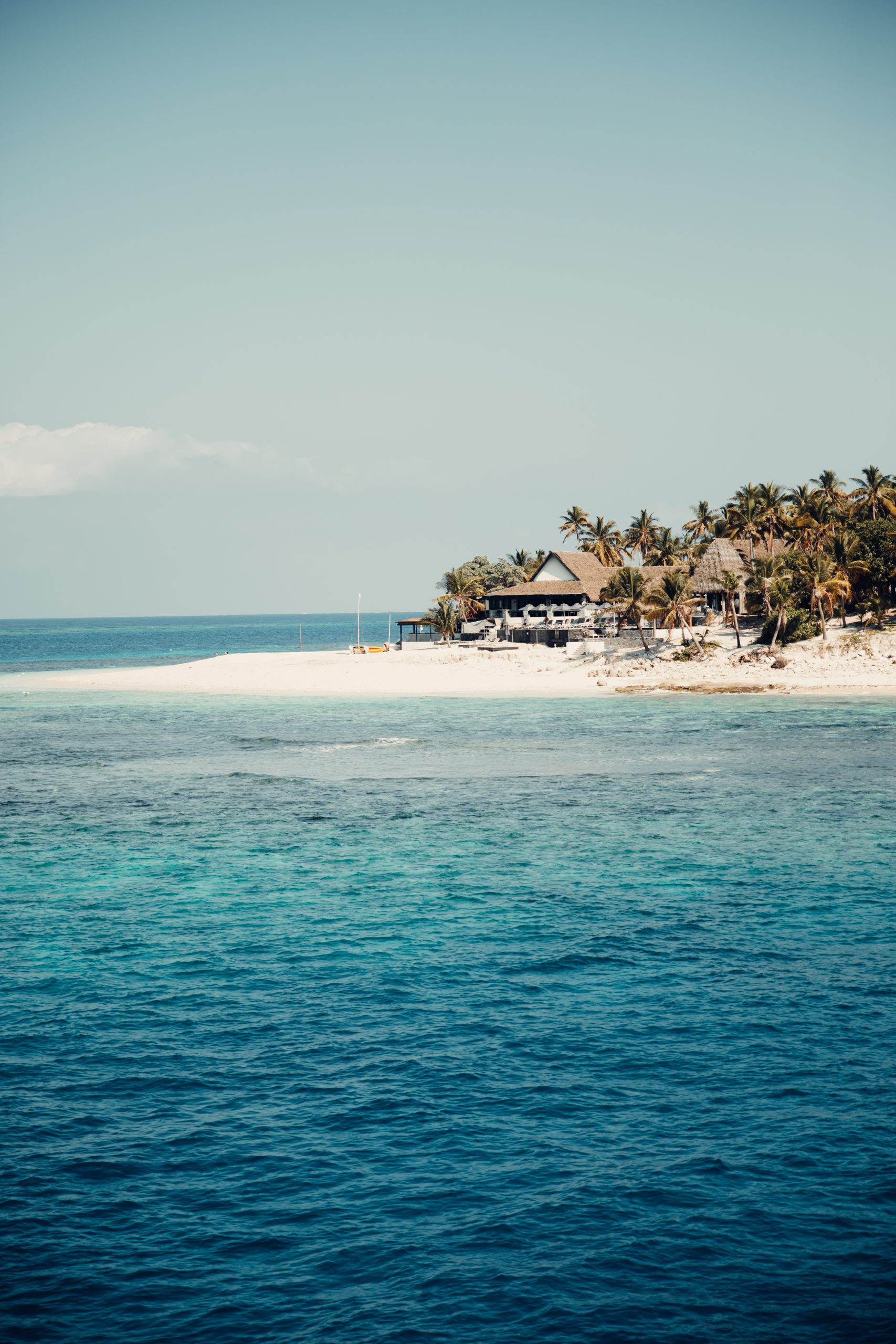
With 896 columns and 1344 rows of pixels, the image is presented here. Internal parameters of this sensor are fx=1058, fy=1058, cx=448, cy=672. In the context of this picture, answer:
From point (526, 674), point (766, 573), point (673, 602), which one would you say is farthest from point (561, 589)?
point (766, 573)

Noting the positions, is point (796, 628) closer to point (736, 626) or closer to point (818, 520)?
point (736, 626)

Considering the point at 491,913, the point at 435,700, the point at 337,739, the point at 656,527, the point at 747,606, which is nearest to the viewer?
the point at 491,913

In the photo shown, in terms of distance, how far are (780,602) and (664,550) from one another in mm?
50160

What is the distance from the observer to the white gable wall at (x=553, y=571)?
338 ft

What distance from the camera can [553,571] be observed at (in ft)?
343

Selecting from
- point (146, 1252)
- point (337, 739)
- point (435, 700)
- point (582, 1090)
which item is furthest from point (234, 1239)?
point (435, 700)

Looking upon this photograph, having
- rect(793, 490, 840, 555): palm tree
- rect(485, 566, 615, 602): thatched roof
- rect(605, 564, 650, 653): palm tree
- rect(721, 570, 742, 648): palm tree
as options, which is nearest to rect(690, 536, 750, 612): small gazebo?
rect(721, 570, 742, 648): palm tree

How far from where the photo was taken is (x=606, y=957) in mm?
20609

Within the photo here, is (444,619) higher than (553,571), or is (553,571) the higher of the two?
(553,571)

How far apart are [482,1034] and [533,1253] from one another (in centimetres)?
544

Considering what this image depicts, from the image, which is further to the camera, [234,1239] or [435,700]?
[435,700]

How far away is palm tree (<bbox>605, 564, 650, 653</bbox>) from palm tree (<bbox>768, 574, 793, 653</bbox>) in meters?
10.1

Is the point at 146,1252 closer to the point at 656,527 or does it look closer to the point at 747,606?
the point at 747,606

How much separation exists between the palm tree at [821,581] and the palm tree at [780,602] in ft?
4.86
